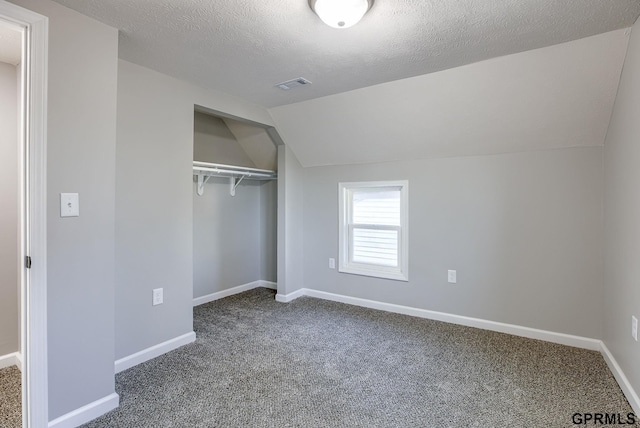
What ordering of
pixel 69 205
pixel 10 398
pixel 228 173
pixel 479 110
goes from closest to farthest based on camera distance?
pixel 69 205, pixel 10 398, pixel 479 110, pixel 228 173

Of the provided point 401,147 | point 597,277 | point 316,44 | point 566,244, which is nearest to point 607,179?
point 566,244

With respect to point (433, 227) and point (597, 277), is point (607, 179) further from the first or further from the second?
point (433, 227)

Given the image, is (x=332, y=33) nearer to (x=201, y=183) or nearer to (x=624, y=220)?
(x=624, y=220)

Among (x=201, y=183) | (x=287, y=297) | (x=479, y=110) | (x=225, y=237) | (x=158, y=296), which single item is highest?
(x=479, y=110)

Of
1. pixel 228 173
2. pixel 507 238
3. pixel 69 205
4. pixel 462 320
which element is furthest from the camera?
pixel 228 173

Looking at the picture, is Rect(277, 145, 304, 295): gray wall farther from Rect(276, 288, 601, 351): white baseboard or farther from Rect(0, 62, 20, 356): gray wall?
Rect(0, 62, 20, 356): gray wall

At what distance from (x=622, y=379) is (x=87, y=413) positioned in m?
3.20

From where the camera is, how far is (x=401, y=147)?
3463 millimetres

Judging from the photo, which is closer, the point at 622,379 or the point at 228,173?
the point at 622,379

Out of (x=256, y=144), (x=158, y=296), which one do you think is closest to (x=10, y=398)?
(x=158, y=296)

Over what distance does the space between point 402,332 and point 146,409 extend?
211cm

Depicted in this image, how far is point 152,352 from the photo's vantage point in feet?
8.49

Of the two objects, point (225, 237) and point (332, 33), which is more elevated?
point (332, 33)

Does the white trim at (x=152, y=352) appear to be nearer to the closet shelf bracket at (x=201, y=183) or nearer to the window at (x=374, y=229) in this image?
the closet shelf bracket at (x=201, y=183)
